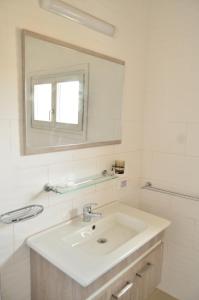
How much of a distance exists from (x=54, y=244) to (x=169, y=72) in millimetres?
1529

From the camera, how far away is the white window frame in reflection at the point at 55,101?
1.25 meters

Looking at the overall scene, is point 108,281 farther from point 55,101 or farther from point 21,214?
point 55,101

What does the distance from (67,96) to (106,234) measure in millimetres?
984

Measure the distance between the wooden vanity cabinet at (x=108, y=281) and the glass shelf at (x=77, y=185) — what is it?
0.37 meters

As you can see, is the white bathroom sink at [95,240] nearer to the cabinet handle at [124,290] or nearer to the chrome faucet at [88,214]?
the chrome faucet at [88,214]

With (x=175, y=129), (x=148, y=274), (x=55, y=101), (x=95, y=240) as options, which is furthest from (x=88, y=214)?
(x=175, y=129)

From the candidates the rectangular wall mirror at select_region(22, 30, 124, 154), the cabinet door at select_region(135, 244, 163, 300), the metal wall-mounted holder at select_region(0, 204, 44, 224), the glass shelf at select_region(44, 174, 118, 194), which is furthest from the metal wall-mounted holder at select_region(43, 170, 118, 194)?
the cabinet door at select_region(135, 244, 163, 300)

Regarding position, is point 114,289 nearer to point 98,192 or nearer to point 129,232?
point 129,232

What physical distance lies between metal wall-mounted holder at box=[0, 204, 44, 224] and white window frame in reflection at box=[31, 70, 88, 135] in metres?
0.46

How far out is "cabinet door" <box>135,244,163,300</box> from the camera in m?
1.41

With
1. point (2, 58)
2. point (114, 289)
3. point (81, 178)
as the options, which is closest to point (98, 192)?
point (81, 178)

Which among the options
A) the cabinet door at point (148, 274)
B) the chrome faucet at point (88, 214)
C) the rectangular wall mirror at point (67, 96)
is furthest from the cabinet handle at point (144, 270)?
the rectangular wall mirror at point (67, 96)

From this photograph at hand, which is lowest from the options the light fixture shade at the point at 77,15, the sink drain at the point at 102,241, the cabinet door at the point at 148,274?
the cabinet door at the point at 148,274

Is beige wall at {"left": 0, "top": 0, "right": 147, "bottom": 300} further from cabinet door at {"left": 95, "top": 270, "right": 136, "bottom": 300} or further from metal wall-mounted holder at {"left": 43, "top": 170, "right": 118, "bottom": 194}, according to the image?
cabinet door at {"left": 95, "top": 270, "right": 136, "bottom": 300}
